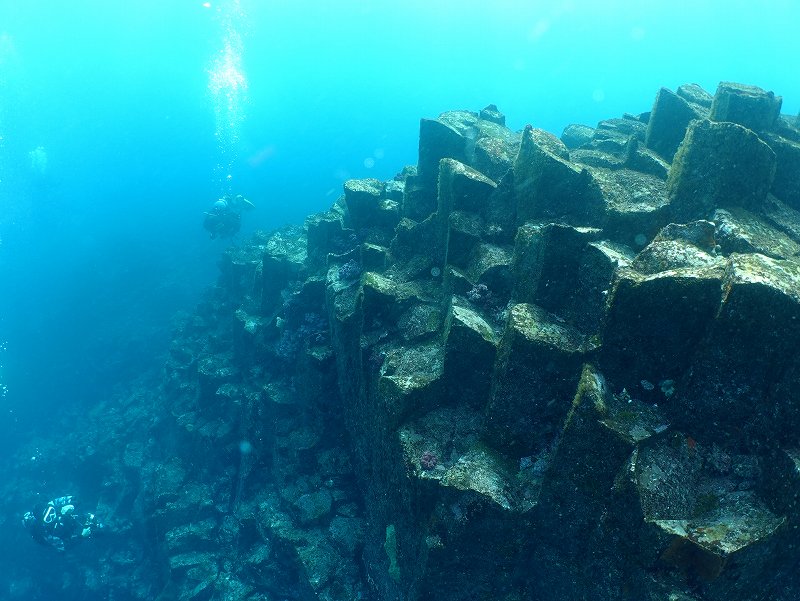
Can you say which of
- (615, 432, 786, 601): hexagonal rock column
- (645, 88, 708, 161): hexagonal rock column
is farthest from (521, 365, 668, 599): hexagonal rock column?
(645, 88, 708, 161): hexagonal rock column

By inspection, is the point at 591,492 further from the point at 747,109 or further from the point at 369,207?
the point at 369,207

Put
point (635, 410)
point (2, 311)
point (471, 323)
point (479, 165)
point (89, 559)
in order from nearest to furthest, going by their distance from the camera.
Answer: point (635, 410)
point (471, 323)
point (479, 165)
point (89, 559)
point (2, 311)

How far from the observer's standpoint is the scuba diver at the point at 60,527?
32062mm

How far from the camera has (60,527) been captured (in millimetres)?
32094

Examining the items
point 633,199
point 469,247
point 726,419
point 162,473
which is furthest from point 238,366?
point 726,419

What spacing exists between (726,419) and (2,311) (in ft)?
372

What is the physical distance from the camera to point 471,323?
13.5 meters

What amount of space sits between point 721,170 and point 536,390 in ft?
29.3

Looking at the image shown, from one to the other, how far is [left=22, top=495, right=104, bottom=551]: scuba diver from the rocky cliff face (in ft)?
27.5

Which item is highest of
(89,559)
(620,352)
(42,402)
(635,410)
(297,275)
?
(620,352)

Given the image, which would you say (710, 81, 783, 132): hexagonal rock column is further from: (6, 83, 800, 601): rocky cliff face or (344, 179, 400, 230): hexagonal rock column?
(344, 179, 400, 230): hexagonal rock column

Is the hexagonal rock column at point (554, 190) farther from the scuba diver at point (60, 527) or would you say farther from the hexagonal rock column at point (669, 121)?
the scuba diver at point (60, 527)

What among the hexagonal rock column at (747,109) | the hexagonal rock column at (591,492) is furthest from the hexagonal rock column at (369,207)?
the hexagonal rock column at (591,492)

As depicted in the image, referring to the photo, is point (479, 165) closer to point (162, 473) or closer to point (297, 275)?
point (297, 275)
